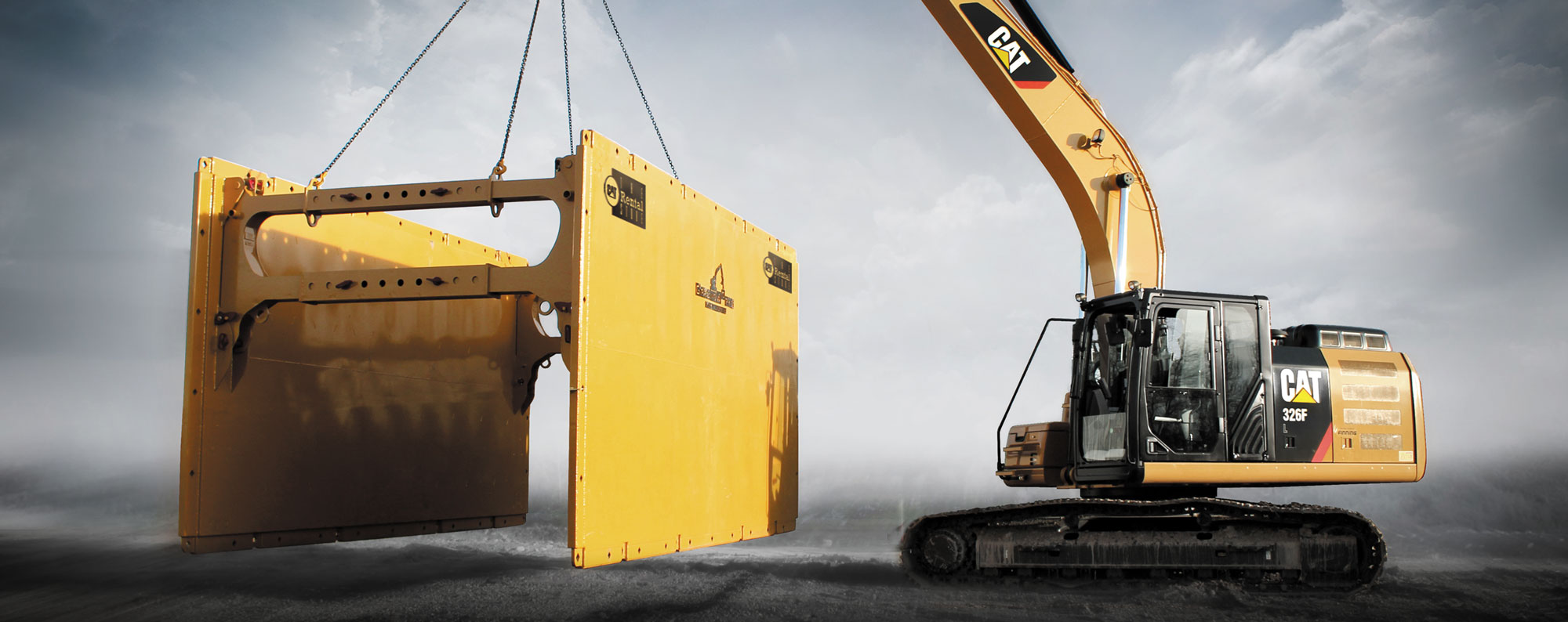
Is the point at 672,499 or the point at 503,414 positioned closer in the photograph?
the point at 672,499

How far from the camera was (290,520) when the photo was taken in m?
8.95

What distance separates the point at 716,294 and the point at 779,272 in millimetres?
1629

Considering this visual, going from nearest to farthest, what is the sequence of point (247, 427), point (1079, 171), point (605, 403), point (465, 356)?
1. point (605, 403)
2. point (247, 427)
3. point (1079, 171)
4. point (465, 356)

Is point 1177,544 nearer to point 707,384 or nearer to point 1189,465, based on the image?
point 1189,465

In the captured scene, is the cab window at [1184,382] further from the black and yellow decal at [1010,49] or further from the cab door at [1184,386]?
the black and yellow decal at [1010,49]

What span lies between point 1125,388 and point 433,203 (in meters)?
5.48

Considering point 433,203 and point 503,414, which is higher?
point 433,203

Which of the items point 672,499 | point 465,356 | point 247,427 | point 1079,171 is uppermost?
point 1079,171

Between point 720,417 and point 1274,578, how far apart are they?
4.71 metres

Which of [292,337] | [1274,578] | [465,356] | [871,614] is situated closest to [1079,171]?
[1274,578]

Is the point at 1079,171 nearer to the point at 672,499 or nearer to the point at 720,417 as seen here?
the point at 720,417

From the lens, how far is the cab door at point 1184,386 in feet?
26.3

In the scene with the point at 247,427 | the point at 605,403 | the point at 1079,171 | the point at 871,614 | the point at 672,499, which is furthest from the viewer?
the point at 1079,171

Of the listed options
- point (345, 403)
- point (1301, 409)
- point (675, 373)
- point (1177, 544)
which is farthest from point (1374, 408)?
point (345, 403)
